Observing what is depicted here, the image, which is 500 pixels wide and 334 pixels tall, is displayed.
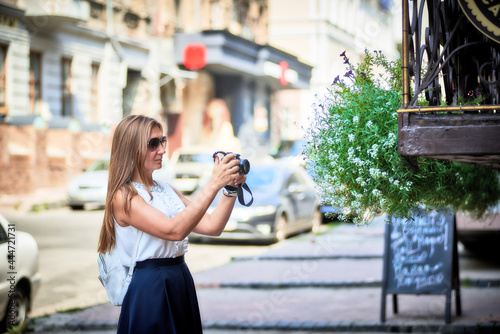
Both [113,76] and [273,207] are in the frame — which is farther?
[113,76]

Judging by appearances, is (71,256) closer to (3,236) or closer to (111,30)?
(3,236)

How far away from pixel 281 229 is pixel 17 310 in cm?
721

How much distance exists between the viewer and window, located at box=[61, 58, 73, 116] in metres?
25.3

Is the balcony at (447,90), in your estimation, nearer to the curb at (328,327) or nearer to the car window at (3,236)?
the curb at (328,327)

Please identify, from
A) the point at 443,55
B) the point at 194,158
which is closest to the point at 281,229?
the point at 194,158

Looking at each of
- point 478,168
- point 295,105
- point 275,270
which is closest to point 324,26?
point 295,105

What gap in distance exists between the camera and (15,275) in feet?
22.7

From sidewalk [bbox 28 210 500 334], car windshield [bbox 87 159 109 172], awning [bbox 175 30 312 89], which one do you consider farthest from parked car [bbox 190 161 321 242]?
awning [bbox 175 30 312 89]

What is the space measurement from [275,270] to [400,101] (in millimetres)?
6658

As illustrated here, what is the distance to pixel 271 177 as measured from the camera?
14.2m

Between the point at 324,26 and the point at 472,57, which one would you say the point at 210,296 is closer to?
the point at 472,57

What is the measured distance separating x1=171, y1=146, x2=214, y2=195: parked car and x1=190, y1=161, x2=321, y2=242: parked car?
6.43m

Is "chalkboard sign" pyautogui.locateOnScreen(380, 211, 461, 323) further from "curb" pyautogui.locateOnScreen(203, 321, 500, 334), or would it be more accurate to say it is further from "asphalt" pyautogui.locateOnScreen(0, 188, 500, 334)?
"asphalt" pyautogui.locateOnScreen(0, 188, 500, 334)

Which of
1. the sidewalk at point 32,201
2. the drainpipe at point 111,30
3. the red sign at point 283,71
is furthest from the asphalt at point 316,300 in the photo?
the red sign at point 283,71
